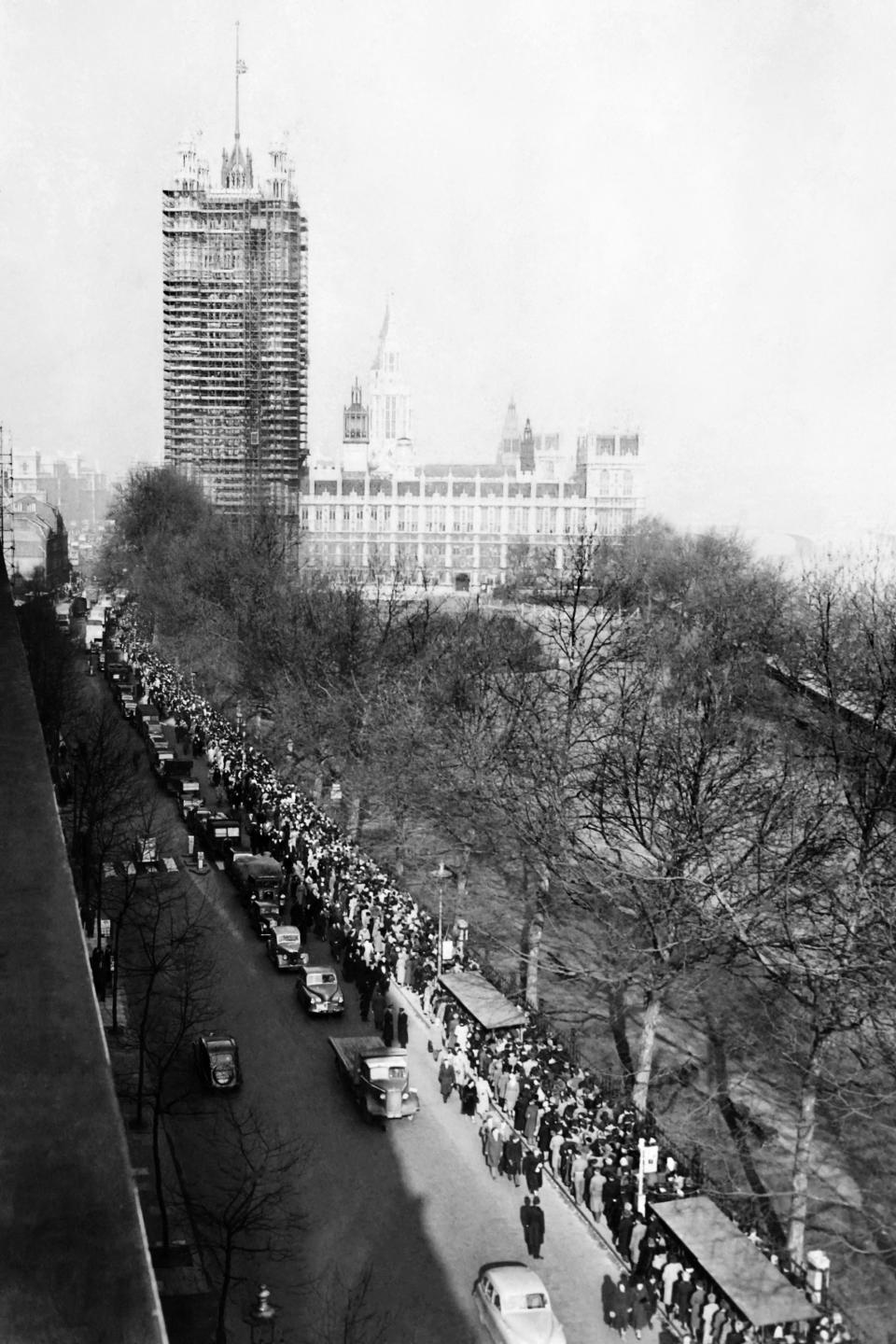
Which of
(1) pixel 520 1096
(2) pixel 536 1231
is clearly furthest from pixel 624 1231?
(1) pixel 520 1096

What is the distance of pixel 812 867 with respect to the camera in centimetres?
1977

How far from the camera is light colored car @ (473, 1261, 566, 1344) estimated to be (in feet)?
42.5

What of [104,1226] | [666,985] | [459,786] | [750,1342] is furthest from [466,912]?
[104,1226]

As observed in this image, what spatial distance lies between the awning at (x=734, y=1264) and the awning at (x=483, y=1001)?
5913mm

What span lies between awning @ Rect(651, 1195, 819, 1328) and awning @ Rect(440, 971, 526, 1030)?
19.4 feet

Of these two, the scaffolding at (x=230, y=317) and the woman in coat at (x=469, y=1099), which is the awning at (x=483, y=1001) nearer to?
the woman in coat at (x=469, y=1099)

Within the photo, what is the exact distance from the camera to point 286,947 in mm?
25125

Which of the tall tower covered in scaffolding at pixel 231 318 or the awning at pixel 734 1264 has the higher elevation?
the tall tower covered in scaffolding at pixel 231 318

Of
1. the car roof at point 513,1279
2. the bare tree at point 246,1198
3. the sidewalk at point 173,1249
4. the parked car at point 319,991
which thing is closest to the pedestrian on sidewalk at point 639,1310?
the car roof at point 513,1279

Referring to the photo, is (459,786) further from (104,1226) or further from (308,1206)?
(104,1226)

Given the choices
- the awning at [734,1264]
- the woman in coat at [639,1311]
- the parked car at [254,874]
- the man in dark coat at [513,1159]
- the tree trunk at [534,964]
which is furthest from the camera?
the parked car at [254,874]

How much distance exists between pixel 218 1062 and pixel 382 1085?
2589mm

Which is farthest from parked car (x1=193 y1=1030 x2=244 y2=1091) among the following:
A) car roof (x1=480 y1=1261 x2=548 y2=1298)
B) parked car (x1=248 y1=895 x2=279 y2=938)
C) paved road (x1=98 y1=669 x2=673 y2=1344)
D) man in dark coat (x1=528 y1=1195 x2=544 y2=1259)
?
car roof (x1=480 y1=1261 x2=548 y2=1298)

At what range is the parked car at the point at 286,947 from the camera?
2483 cm
